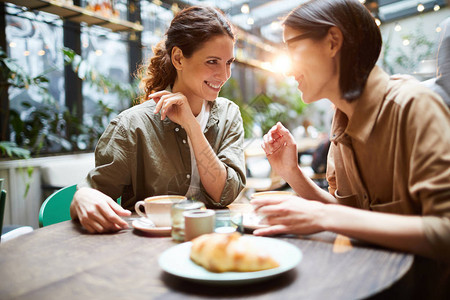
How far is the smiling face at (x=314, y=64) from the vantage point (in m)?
1.10

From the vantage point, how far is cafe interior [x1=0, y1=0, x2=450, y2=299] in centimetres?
70

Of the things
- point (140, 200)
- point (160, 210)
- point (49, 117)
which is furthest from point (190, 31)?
point (49, 117)

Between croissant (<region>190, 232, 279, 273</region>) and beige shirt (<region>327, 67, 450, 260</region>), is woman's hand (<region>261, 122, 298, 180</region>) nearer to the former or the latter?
beige shirt (<region>327, 67, 450, 260</region>)

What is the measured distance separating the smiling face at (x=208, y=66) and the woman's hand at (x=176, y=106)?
0.50 feet

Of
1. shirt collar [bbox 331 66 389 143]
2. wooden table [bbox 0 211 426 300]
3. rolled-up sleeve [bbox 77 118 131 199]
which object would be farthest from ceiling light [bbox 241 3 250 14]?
wooden table [bbox 0 211 426 300]

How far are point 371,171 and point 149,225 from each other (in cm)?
67

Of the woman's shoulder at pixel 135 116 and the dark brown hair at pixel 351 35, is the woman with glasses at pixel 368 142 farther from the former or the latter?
the woman's shoulder at pixel 135 116

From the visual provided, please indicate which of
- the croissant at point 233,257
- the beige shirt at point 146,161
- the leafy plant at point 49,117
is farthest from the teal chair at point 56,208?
the leafy plant at point 49,117

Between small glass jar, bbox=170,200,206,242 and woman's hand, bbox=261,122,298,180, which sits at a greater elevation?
woman's hand, bbox=261,122,298,180

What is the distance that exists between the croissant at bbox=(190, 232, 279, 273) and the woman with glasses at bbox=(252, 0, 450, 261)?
215mm

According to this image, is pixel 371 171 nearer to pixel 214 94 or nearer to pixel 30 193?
pixel 214 94

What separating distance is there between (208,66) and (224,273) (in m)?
1.05

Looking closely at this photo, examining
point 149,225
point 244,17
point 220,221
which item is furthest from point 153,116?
point 244,17

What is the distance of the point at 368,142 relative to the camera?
1026 millimetres
